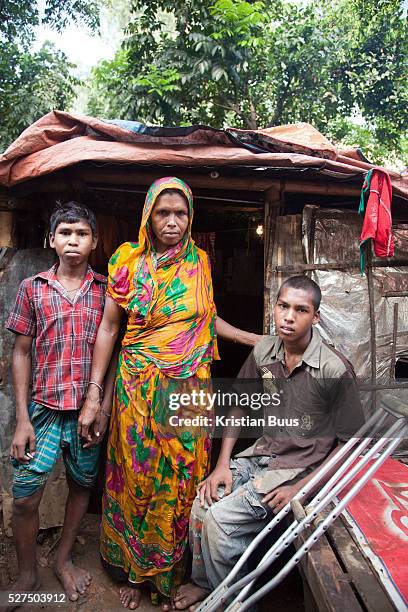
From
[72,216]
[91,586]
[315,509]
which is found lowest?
[91,586]

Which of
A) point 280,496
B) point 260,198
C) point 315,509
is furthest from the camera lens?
point 260,198

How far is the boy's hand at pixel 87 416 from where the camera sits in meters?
2.50

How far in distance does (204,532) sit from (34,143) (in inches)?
108

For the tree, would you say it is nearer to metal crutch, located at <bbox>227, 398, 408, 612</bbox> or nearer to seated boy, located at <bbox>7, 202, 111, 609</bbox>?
seated boy, located at <bbox>7, 202, 111, 609</bbox>

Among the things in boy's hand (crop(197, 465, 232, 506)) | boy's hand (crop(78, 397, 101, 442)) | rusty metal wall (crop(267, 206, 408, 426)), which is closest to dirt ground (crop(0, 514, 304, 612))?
boy's hand (crop(197, 465, 232, 506))

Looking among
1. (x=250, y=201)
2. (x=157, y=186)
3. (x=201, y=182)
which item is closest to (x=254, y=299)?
(x=250, y=201)

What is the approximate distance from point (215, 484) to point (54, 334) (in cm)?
128

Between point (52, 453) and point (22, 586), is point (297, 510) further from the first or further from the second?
point (22, 586)

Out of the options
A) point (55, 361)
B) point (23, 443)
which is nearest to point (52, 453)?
→ point (23, 443)

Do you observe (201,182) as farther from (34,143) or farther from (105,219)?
(105,219)

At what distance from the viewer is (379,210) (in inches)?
112

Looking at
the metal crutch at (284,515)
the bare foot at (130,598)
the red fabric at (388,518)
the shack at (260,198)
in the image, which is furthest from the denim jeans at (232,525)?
the shack at (260,198)

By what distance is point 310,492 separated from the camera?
83.7 inches

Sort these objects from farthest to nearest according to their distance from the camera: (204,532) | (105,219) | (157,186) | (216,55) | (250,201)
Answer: (216,55)
(105,219)
(250,201)
(157,186)
(204,532)
